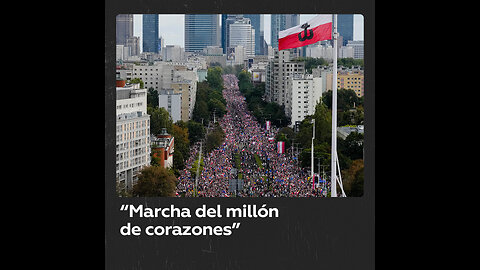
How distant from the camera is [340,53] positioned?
42.2 ft

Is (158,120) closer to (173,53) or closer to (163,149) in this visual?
(163,149)

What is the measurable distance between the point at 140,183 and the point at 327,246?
261 centimetres

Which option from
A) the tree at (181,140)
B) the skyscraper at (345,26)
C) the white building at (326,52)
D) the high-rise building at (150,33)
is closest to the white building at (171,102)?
the tree at (181,140)

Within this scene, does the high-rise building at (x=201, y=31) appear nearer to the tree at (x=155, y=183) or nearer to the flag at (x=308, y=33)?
the flag at (x=308, y=33)

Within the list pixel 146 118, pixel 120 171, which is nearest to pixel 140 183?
pixel 120 171

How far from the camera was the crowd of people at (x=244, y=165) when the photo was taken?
12094 millimetres

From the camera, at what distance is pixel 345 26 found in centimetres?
1186

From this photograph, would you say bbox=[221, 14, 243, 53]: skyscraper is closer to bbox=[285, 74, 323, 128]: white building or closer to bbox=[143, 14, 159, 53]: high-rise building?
bbox=[143, 14, 159, 53]: high-rise building

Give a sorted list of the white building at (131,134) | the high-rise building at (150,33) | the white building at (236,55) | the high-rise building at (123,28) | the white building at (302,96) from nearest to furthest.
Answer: the high-rise building at (123,28)
the white building at (131,134)
the high-rise building at (150,33)
the white building at (302,96)
the white building at (236,55)

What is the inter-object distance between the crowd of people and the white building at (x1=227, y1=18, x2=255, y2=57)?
1.58 ft

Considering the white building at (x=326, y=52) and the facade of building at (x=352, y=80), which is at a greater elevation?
the white building at (x=326, y=52)

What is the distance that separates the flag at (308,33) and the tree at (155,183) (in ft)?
→ 8.24

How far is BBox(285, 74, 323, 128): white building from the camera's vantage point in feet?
42.4
